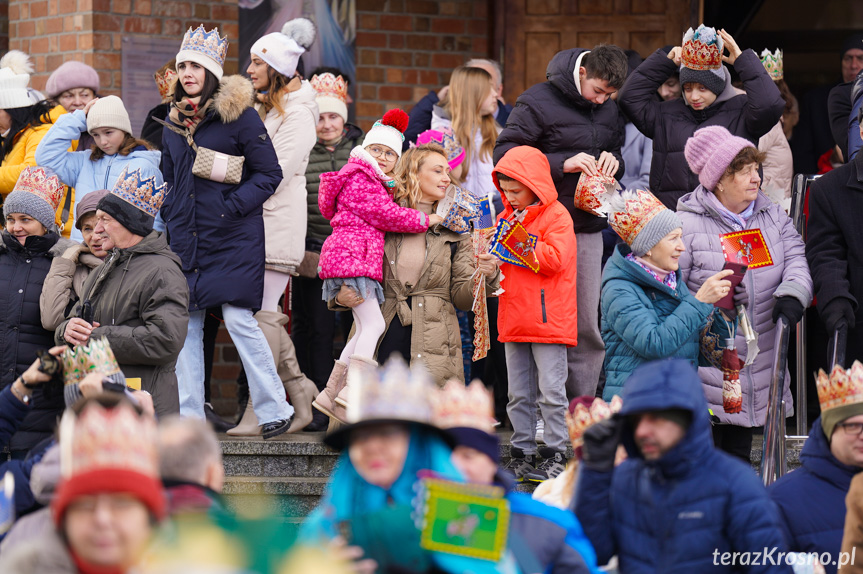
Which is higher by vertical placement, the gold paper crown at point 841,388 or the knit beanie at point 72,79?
the knit beanie at point 72,79

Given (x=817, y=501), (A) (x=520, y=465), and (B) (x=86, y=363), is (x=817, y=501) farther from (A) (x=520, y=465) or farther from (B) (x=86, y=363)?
(B) (x=86, y=363)

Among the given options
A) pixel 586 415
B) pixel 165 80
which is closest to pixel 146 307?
pixel 586 415

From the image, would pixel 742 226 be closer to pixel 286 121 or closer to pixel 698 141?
pixel 698 141

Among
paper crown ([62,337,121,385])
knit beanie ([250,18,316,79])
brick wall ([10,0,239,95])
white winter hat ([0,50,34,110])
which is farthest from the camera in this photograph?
brick wall ([10,0,239,95])

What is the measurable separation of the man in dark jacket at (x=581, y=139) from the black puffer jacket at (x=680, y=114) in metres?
0.29

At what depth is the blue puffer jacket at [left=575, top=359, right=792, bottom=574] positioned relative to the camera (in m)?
3.52

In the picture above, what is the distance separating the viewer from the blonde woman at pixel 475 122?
7270mm

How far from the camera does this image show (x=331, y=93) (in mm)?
7836

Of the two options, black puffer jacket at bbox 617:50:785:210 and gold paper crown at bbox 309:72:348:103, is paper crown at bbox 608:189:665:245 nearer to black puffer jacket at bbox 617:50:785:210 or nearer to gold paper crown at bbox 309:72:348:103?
black puffer jacket at bbox 617:50:785:210

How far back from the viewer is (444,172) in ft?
21.4

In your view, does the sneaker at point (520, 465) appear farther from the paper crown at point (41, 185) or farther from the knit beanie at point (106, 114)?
the knit beanie at point (106, 114)

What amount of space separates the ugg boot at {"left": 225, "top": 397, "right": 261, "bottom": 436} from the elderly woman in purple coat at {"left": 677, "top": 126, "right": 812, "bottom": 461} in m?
2.53

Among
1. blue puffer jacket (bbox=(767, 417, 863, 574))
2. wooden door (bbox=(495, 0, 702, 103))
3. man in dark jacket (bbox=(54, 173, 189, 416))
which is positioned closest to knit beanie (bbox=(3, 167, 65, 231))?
man in dark jacket (bbox=(54, 173, 189, 416))

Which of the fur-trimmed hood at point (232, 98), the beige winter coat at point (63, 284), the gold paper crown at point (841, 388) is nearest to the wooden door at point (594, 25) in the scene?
the fur-trimmed hood at point (232, 98)
